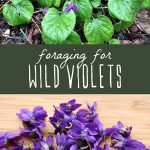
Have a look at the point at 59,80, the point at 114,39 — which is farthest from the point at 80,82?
the point at 114,39

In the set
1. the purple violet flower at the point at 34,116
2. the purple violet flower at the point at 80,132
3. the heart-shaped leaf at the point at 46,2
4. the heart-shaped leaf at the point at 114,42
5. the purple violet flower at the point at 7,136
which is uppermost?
the heart-shaped leaf at the point at 46,2

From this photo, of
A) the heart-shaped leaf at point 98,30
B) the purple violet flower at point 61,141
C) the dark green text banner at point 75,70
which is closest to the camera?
the purple violet flower at point 61,141

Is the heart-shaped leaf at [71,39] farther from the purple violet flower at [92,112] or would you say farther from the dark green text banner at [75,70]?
the purple violet flower at [92,112]

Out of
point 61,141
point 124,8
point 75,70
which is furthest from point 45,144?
point 124,8

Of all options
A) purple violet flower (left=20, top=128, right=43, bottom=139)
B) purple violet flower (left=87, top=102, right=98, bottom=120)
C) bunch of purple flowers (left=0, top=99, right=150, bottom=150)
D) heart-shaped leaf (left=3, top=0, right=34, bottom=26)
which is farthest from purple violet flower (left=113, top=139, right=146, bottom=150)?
heart-shaped leaf (left=3, top=0, right=34, bottom=26)

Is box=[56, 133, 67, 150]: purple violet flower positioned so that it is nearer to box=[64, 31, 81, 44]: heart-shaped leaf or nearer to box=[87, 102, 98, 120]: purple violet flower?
box=[87, 102, 98, 120]: purple violet flower

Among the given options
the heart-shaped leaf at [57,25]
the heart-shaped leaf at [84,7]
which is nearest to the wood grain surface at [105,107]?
the heart-shaped leaf at [57,25]
